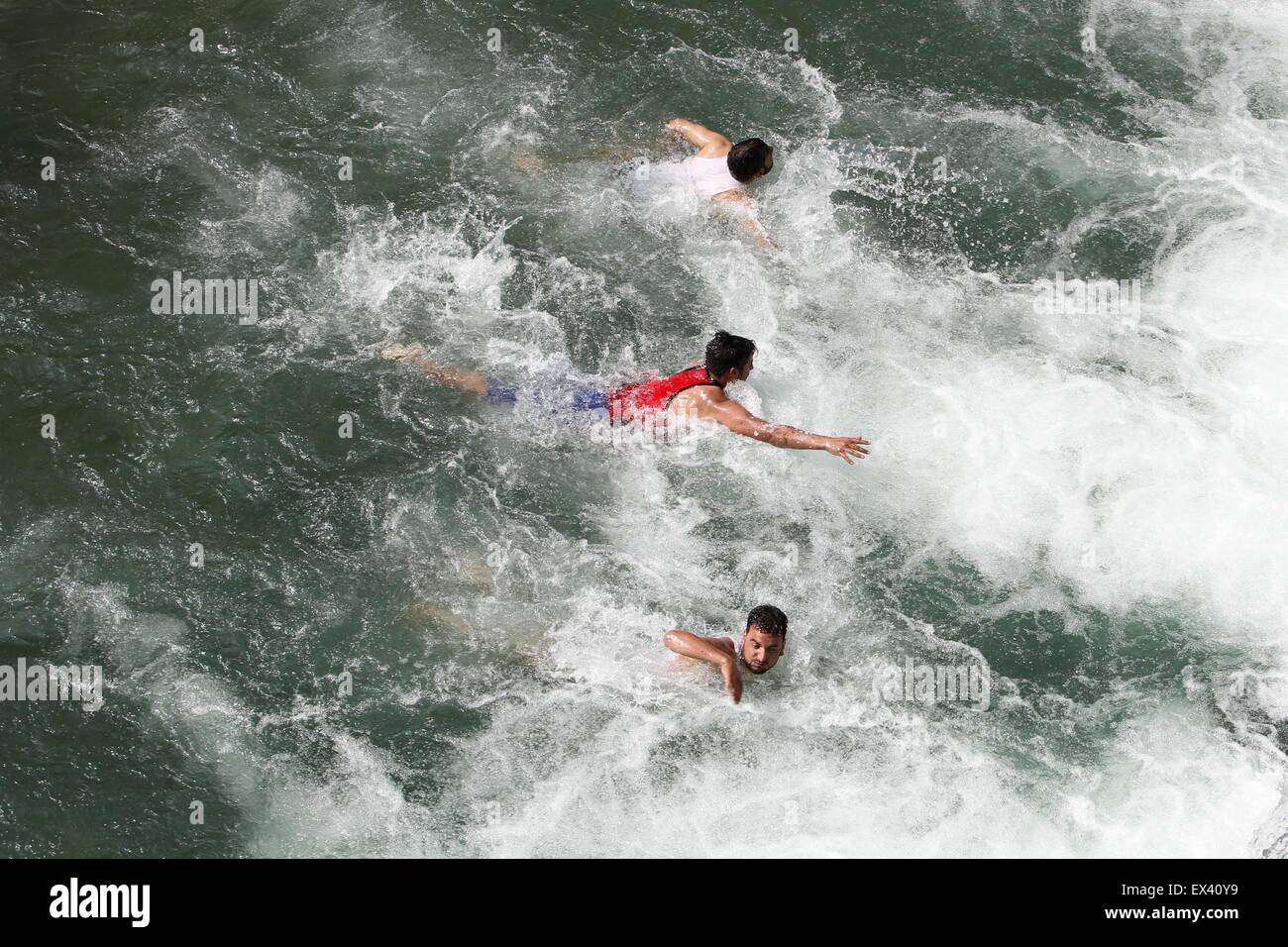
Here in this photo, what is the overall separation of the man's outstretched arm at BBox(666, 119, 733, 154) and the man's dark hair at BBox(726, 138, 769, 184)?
0.37 meters

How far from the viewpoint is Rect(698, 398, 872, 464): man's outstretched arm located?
8.31 m

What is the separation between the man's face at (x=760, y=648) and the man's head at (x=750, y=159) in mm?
4171

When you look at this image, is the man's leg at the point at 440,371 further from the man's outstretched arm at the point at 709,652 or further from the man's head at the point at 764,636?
the man's head at the point at 764,636

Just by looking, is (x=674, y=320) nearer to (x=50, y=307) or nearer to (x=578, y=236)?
(x=578, y=236)

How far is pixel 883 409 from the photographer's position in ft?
33.4

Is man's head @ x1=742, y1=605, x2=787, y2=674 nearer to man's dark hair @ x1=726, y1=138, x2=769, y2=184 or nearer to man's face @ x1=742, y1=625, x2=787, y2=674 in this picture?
man's face @ x1=742, y1=625, x2=787, y2=674

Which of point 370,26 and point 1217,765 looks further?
point 370,26

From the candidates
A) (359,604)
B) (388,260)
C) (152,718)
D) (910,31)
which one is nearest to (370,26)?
(388,260)

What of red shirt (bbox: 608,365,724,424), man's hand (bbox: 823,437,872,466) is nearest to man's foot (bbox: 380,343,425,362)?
red shirt (bbox: 608,365,724,424)

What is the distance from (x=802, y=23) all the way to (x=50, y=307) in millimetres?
7539

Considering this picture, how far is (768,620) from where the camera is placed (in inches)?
318

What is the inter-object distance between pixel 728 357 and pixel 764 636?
7.04 ft

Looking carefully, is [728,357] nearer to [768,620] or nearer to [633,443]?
[633,443]

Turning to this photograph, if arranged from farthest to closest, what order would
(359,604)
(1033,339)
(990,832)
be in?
(1033,339) < (359,604) < (990,832)
